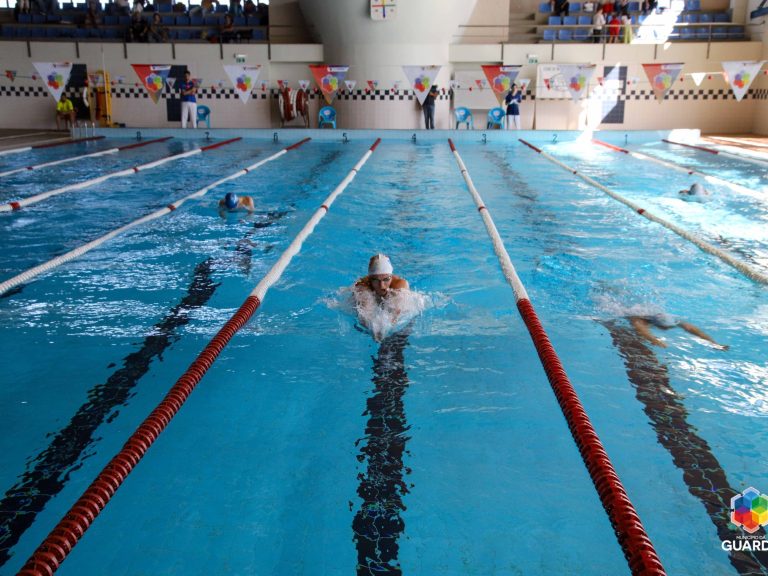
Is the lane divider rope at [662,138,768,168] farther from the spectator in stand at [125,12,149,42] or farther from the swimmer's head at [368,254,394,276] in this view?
the spectator in stand at [125,12,149,42]

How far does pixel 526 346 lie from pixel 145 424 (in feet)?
6.85

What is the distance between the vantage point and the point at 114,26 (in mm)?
18281

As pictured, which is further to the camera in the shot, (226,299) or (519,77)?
(519,77)

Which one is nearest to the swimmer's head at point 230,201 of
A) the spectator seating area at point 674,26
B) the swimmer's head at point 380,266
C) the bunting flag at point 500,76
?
the swimmer's head at point 380,266

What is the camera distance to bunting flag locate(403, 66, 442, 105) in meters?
14.6

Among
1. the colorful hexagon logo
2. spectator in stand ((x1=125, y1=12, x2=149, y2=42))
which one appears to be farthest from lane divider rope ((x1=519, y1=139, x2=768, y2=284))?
spectator in stand ((x1=125, y1=12, x2=149, y2=42))

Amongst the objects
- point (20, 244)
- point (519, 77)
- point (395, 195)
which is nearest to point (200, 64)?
point (519, 77)

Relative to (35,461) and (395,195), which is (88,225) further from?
(35,461)

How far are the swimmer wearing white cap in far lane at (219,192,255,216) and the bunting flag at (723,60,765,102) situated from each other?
10278mm

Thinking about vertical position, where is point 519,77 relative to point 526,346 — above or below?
above

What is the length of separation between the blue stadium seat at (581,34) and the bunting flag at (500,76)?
3169 mm

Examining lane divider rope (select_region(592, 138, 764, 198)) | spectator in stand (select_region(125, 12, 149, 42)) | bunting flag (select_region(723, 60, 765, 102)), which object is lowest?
lane divider rope (select_region(592, 138, 764, 198))

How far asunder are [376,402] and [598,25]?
16515 mm

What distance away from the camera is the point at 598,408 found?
304 cm
